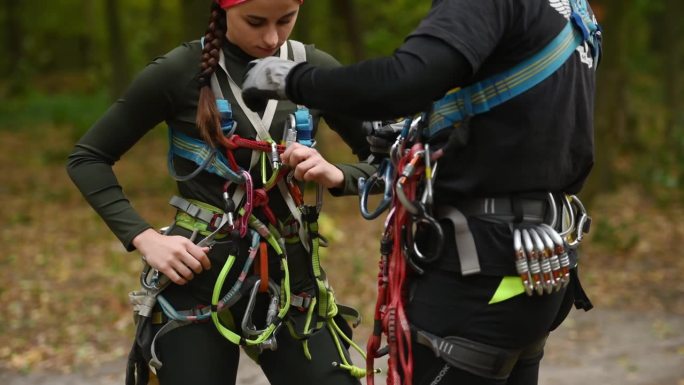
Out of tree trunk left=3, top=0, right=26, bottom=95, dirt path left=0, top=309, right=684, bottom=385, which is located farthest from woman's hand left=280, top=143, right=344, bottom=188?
tree trunk left=3, top=0, right=26, bottom=95

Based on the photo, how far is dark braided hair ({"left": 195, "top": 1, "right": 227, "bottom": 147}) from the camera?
3.19 metres

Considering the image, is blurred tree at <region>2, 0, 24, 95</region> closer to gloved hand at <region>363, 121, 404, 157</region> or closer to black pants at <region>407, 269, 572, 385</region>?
gloved hand at <region>363, 121, 404, 157</region>

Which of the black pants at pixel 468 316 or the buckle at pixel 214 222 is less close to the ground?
the buckle at pixel 214 222

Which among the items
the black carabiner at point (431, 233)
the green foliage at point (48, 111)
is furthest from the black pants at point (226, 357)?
the green foliage at point (48, 111)

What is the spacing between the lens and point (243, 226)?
10.8ft

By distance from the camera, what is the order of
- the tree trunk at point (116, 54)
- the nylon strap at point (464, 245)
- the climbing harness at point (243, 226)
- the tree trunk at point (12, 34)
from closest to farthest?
the nylon strap at point (464, 245), the climbing harness at point (243, 226), the tree trunk at point (116, 54), the tree trunk at point (12, 34)

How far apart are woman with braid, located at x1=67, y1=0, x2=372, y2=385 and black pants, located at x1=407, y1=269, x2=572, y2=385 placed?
0.63 m

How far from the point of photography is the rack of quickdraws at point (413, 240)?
2.72 meters

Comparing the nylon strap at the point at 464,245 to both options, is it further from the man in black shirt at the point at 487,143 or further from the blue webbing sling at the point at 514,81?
the blue webbing sling at the point at 514,81

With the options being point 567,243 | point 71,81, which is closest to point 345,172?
point 567,243

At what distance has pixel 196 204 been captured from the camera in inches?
132

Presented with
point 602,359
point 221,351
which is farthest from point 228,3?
point 602,359

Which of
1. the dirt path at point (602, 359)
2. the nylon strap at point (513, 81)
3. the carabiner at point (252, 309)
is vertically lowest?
the dirt path at point (602, 359)

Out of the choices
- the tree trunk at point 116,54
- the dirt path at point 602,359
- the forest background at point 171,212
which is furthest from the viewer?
the tree trunk at point 116,54
